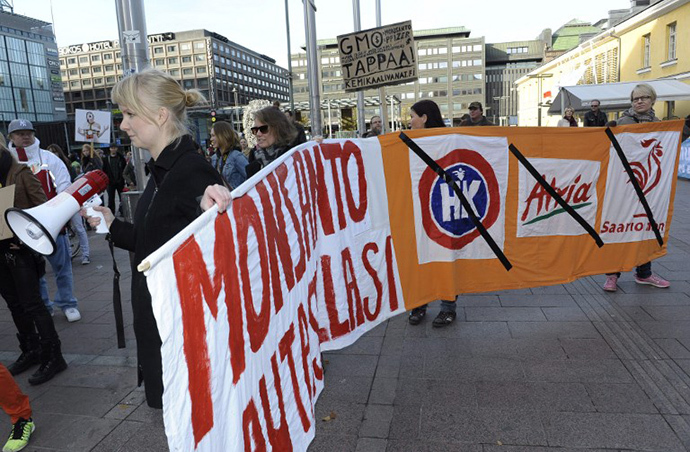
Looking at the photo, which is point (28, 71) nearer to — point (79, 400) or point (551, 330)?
point (79, 400)

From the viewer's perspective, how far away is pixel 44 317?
12.8ft

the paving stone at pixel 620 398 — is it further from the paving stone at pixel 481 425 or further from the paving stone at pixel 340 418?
the paving stone at pixel 340 418

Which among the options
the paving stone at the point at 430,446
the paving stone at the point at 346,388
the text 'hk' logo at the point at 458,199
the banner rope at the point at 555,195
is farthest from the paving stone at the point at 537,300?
the paving stone at the point at 430,446

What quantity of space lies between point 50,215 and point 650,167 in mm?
4977

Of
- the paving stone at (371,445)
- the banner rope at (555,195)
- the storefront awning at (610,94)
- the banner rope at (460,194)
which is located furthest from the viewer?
the storefront awning at (610,94)

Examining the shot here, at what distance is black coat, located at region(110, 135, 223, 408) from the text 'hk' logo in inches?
88.7

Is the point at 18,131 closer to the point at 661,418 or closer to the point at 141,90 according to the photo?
the point at 141,90

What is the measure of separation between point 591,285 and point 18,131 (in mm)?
6285

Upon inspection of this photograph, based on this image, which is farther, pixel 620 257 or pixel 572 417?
pixel 620 257

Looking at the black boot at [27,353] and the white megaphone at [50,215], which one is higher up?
the white megaphone at [50,215]

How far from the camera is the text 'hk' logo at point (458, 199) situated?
4.14 m

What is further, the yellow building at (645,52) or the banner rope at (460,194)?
the yellow building at (645,52)

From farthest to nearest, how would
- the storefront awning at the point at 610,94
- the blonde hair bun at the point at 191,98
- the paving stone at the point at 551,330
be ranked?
the storefront awning at the point at 610,94
the paving stone at the point at 551,330
the blonde hair bun at the point at 191,98

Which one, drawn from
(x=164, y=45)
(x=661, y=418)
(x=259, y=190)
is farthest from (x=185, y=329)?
(x=164, y=45)
